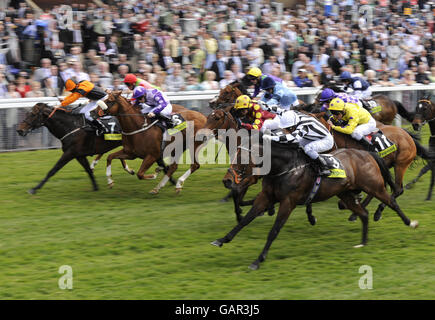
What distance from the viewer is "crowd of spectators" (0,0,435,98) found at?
41.4 feet

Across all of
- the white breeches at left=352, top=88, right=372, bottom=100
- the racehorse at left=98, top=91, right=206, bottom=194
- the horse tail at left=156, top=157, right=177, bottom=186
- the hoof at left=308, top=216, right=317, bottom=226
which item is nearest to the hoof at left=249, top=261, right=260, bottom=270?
the hoof at left=308, top=216, right=317, bottom=226

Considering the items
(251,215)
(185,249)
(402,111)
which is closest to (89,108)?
(185,249)

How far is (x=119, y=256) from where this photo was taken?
7.10 m

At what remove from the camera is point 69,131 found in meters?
9.98

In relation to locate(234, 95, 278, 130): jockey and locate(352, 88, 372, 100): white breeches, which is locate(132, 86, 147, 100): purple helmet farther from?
locate(352, 88, 372, 100): white breeches

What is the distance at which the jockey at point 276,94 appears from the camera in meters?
9.46

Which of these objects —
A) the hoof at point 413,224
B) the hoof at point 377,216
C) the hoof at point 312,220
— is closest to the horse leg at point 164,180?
the hoof at point 312,220

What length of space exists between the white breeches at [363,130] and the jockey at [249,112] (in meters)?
1.19

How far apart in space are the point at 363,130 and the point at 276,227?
97.3 inches

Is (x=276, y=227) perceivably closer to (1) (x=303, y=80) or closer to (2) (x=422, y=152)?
(2) (x=422, y=152)

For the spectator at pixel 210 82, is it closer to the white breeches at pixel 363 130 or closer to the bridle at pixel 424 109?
the bridle at pixel 424 109

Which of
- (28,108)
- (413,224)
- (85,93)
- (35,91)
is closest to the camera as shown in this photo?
(413,224)

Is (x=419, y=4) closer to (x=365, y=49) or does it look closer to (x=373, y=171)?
(x=365, y=49)

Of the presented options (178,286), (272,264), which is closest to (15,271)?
(178,286)
